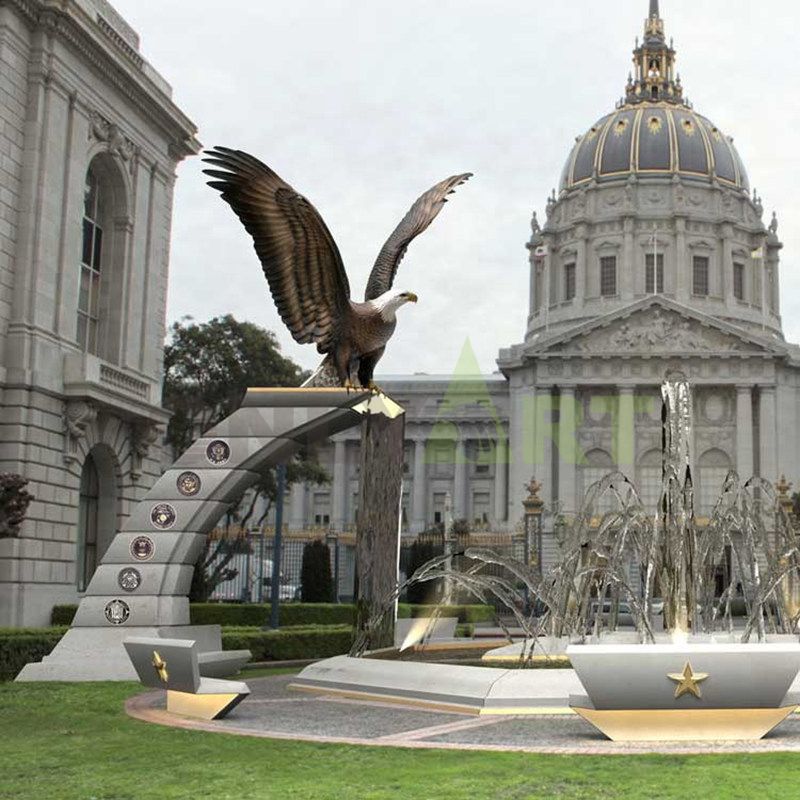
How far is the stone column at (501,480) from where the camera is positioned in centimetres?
9588

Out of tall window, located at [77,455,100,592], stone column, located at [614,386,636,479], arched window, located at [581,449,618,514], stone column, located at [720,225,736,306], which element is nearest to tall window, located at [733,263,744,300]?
stone column, located at [720,225,736,306]

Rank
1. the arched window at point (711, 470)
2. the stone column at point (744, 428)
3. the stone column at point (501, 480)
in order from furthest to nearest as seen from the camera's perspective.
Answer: the stone column at point (501, 480) → the arched window at point (711, 470) → the stone column at point (744, 428)

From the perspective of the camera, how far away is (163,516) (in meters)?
16.5

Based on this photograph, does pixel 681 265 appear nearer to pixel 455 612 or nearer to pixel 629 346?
pixel 629 346

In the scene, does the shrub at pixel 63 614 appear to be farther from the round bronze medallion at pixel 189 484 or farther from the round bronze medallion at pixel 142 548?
the round bronze medallion at pixel 189 484

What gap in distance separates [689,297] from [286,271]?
89.1 m

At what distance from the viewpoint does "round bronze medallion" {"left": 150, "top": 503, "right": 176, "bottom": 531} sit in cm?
1648

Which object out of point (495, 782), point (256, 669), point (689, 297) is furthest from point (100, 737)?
point (689, 297)

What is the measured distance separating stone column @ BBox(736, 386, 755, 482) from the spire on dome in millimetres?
38442

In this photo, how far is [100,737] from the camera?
11.4m

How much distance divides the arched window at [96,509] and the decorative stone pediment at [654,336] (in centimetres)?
5889

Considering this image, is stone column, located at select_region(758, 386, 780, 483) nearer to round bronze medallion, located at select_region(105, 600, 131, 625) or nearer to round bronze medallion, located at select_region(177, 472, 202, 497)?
round bronze medallion, located at select_region(177, 472, 202, 497)

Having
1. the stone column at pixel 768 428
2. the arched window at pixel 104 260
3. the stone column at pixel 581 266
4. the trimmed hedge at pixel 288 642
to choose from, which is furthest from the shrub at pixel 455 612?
the stone column at pixel 581 266

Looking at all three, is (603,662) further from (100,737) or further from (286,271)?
(286,271)
